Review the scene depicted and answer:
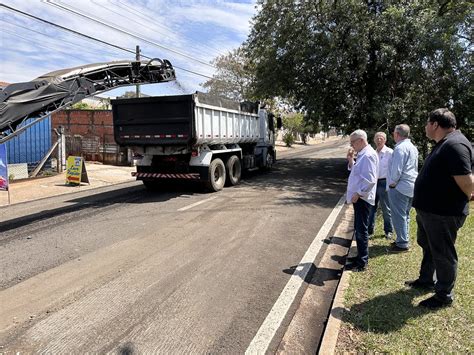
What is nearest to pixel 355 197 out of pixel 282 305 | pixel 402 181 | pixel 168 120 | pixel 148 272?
pixel 402 181

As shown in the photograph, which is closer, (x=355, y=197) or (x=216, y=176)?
(x=355, y=197)

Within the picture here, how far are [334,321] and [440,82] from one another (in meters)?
13.1

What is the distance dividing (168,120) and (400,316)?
314 inches

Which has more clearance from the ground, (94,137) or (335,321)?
(94,137)

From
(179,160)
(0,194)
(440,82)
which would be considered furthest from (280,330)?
(440,82)

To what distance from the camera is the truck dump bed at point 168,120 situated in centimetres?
1016

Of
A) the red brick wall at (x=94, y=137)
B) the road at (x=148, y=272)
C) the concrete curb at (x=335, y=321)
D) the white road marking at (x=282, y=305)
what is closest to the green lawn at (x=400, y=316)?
the concrete curb at (x=335, y=321)

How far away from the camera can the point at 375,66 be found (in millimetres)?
15328

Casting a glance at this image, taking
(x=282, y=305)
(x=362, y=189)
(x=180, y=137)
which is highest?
(x=180, y=137)

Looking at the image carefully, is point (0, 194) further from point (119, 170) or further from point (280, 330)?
point (280, 330)

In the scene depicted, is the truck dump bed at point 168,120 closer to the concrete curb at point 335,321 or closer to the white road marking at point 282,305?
the white road marking at point 282,305

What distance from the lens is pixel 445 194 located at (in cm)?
364

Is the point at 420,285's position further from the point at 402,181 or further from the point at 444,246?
the point at 402,181

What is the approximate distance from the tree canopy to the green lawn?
425 inches
